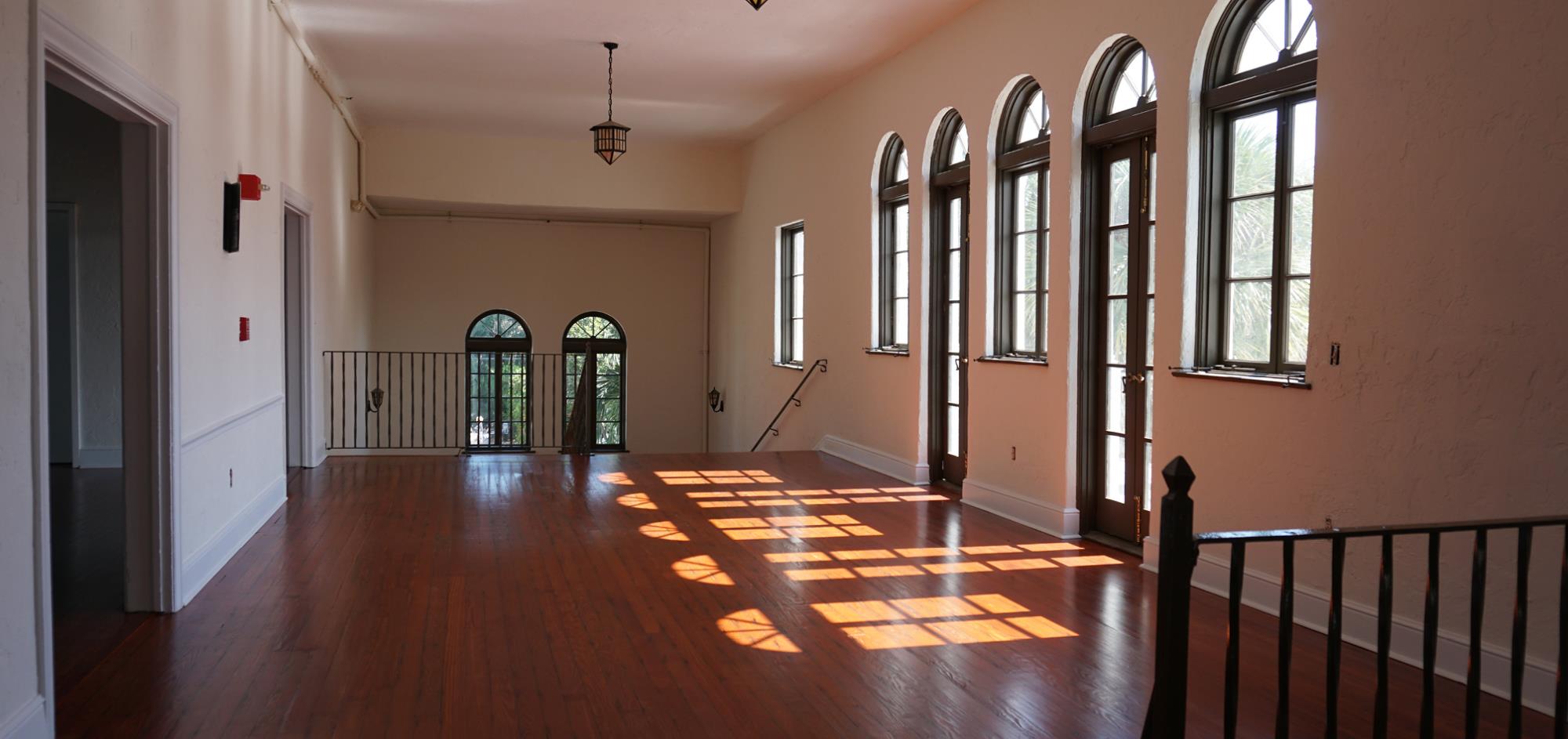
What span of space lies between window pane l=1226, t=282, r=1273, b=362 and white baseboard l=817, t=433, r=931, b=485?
11.0ft

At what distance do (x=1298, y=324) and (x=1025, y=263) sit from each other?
2.40 meters

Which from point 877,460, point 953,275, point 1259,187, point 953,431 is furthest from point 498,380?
point 1259,187

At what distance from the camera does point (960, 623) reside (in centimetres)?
435

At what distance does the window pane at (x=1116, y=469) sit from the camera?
590 centimetres

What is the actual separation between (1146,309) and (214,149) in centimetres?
465

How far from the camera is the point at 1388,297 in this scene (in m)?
3.97

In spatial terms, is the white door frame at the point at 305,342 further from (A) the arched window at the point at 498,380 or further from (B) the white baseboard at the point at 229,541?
(A) the arched window at the point at 498,380

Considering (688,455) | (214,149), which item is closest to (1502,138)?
(214,149)

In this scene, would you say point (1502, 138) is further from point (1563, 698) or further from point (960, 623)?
point (960, 623)

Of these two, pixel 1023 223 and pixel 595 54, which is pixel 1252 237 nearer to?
pixel 1023 223

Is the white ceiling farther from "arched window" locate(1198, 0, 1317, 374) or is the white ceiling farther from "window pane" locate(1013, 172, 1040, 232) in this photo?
"arched window" locate(1198, 0, 1317, 374)

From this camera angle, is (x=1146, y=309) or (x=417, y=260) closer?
(x=1146, y=309)

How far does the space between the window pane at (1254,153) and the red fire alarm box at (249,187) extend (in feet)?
15.9

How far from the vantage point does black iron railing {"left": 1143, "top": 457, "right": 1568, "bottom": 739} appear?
2303mm
